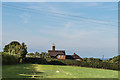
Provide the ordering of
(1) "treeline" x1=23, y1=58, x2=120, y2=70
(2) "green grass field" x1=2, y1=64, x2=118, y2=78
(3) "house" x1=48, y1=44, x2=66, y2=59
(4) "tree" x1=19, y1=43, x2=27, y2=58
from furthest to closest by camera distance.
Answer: (3) "house" x1=48, y1=44, x2=66, y2=59
(1) "treeline" x1=23, y1=58, x2=120, y2=70
(4) "tree" x1=19, y1=43, x2=27, y2=58
(2) "green grass field" x1=2, y1=64, x2=118, y2=78

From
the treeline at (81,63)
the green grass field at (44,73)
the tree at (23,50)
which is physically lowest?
the treeline at (81,63)

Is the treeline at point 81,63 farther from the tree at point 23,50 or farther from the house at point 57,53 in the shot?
the house at point 57,53

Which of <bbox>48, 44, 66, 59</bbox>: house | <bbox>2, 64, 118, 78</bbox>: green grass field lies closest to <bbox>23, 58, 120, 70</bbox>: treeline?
<bbox>2, 64, 118, 78</bbox>: green grass field

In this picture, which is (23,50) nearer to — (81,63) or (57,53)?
(81,63)

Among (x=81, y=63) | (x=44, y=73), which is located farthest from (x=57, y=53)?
(x=44, y=73)

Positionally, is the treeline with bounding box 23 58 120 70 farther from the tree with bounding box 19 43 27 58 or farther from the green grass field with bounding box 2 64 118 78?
the green grass field with bounding box 2 64 118 78

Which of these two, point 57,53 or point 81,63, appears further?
point 57,53

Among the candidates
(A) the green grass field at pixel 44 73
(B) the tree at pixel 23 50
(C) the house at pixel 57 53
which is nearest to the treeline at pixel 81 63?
(B) the tree at pixel 23 50

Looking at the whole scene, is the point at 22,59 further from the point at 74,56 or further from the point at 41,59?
the point at 74,56

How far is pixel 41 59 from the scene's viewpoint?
104ft

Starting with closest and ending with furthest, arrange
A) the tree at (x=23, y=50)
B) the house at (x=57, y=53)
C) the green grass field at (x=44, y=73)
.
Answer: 1. the green grass field at (x=44, y=73)
2. the tree at (x=23, y=50)
3. the house at (x=57, y=53)

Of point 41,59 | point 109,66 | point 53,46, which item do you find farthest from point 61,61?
point 53,46

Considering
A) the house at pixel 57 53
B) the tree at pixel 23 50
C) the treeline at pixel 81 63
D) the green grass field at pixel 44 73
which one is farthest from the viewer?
the house at pixel 57 53

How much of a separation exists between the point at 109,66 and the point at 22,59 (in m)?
16.2
